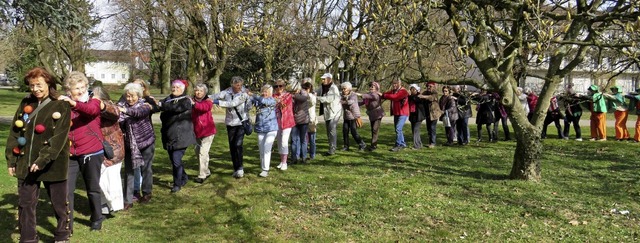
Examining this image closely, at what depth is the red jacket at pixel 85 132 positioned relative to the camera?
4.93 metres

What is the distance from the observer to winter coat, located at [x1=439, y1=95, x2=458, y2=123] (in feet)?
39.7

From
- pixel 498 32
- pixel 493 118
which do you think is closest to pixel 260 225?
pixel 498 32

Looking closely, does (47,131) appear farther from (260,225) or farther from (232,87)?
(232,87)

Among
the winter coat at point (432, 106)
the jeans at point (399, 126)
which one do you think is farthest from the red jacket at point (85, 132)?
the winter coat at point (432, 106)

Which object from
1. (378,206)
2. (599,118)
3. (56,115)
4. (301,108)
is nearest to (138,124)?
(56,115)

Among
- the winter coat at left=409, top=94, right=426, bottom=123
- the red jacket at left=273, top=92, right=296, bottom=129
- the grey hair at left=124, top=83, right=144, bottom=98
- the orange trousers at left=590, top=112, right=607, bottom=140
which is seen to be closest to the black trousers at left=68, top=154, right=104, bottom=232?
the grey hair at left=124, top=83, right=144, bottom=98

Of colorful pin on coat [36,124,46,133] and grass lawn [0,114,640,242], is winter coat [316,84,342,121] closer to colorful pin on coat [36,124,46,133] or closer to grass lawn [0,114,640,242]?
grass lawn [0,114,640,242]

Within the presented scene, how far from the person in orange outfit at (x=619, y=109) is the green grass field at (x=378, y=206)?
13.6ft

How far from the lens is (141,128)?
6.36 metres

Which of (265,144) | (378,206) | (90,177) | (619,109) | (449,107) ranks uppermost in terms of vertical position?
(449,107)

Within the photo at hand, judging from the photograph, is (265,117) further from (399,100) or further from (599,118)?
(599,118)

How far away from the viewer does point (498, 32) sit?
20.8 ft

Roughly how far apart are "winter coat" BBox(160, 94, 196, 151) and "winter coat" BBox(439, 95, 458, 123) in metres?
7.09

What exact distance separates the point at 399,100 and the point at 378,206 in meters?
5.14
